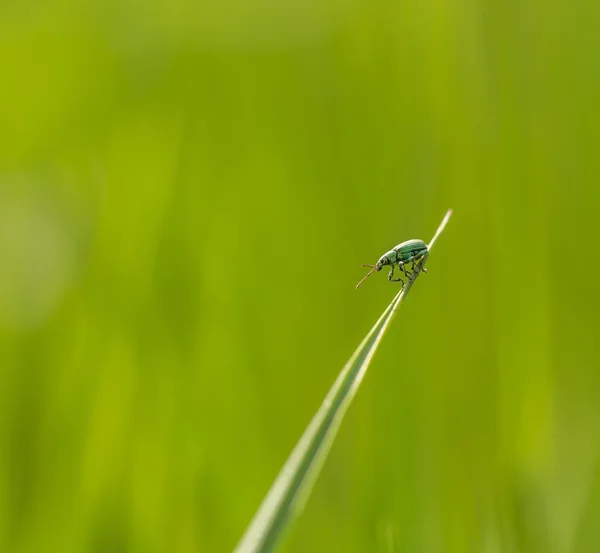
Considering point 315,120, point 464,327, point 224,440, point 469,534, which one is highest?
point 315,120

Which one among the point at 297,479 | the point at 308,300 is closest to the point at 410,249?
the point at 308,300

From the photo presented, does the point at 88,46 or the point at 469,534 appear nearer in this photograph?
the point at 469,534

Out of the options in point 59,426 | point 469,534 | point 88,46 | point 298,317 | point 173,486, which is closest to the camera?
point 469,534

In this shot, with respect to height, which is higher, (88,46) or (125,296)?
(88,46)

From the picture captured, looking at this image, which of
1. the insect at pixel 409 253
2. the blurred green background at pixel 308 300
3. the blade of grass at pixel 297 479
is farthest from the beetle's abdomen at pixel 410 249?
the blade of grass at pixel 297 479

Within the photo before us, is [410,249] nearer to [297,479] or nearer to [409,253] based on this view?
[409,253]

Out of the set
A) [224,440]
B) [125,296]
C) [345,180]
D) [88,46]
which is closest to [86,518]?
[224,440]

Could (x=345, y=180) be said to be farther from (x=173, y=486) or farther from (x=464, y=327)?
(x=173, y=486)
